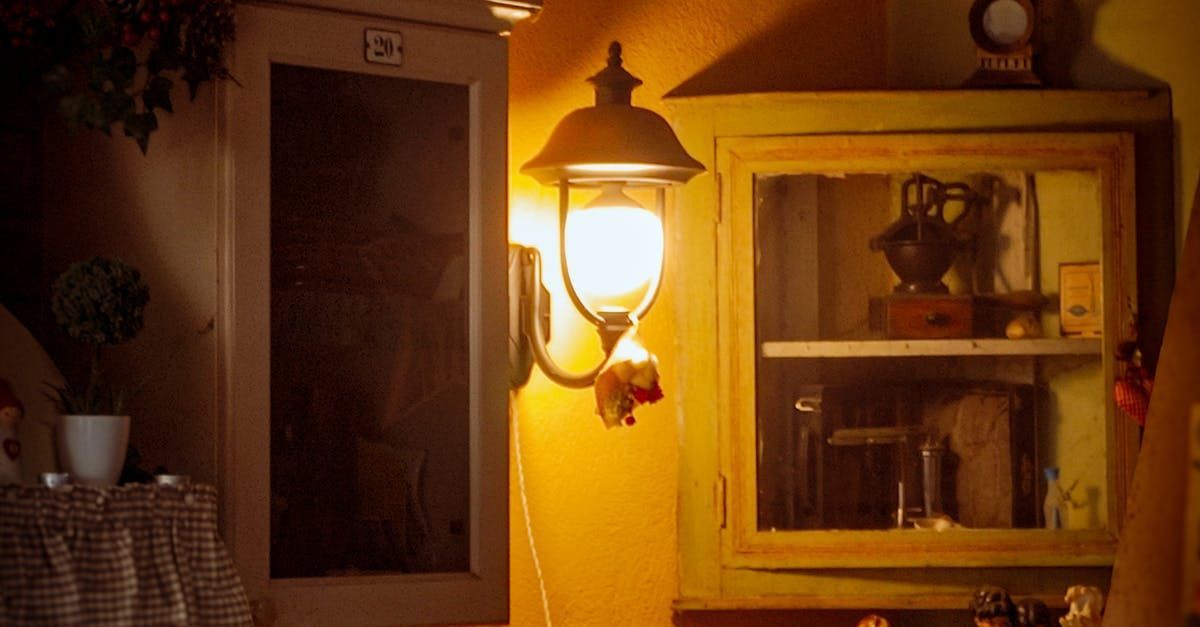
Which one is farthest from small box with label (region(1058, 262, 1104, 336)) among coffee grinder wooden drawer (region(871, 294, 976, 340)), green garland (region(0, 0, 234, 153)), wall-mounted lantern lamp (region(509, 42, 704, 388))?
green garland (region(0, 0, 234, 153))

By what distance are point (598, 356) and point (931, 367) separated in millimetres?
529

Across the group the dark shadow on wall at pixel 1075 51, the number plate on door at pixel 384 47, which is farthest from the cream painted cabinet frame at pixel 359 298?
the dark shadow on wall at pixel 1075 51

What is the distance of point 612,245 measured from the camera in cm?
245

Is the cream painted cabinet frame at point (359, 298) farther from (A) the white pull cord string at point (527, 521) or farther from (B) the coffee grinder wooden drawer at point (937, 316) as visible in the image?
(B) the coffee grinder wooden drawer at point (937, 316)

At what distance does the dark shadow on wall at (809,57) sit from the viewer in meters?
2.81

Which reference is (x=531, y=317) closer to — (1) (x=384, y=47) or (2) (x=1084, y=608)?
(1) (x=384, y=47)

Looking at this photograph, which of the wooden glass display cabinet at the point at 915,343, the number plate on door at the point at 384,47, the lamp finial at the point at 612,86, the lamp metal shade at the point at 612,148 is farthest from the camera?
the wooden glass display cabinet at the point at 915,343

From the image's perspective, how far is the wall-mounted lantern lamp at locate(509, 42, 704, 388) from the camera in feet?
7.78

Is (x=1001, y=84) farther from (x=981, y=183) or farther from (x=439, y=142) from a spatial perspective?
(x=439, y=142)

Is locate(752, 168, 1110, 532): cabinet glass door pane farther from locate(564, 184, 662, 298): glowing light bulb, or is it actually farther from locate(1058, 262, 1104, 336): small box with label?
locate(564, 184, 662, 298): glowing light bulb

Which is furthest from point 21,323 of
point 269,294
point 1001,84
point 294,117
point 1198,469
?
point 1001,84

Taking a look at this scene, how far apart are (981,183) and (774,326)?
0.40 m

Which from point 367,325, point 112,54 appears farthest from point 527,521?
point 112,54

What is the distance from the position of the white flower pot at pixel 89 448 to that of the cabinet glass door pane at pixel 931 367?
108cm
